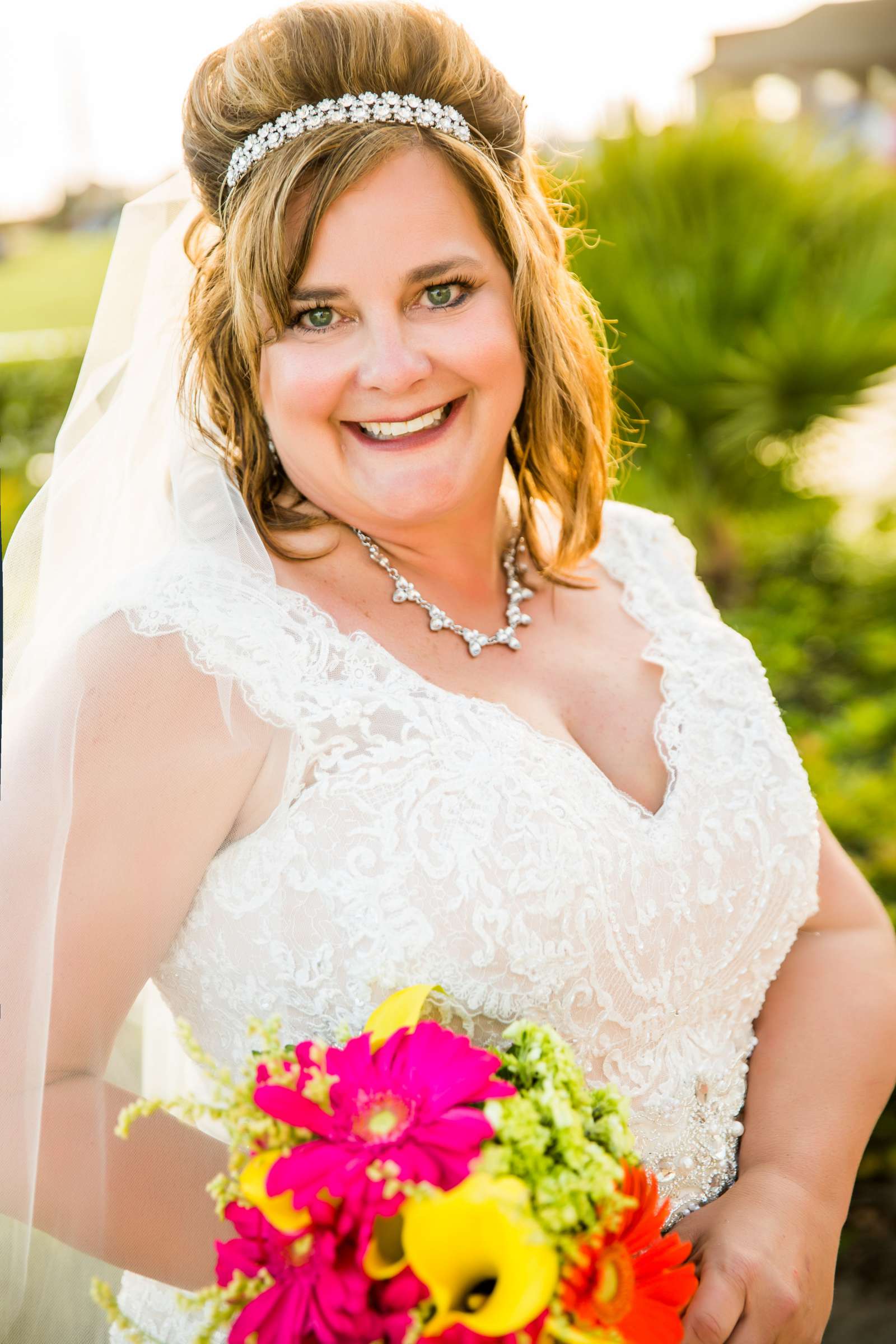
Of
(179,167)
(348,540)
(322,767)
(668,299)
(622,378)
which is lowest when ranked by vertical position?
(622,378)

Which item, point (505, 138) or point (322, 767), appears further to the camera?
point (505, 138)

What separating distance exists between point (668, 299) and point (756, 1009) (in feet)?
13.9

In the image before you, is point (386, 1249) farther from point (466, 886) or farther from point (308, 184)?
point (308, 184)

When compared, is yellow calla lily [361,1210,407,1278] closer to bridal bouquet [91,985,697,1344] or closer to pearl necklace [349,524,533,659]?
bridal bouquet [91,985,697,1344]

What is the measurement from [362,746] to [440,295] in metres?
0.74

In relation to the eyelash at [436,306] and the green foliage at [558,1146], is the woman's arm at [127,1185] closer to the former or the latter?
the green foliage at [558,1146]

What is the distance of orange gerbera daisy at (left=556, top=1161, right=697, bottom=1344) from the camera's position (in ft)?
3.65

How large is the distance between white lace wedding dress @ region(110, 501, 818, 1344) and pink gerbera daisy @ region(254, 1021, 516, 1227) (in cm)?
40

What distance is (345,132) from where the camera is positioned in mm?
Answer: 1750

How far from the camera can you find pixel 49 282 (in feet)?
33.4

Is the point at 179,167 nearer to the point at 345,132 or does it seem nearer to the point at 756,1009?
the point at 345,132

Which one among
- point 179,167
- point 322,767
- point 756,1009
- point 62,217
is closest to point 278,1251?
point 322,767

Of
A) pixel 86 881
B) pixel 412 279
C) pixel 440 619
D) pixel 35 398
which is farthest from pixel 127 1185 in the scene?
pixel 35 398

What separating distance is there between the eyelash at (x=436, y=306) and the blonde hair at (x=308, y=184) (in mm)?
27
